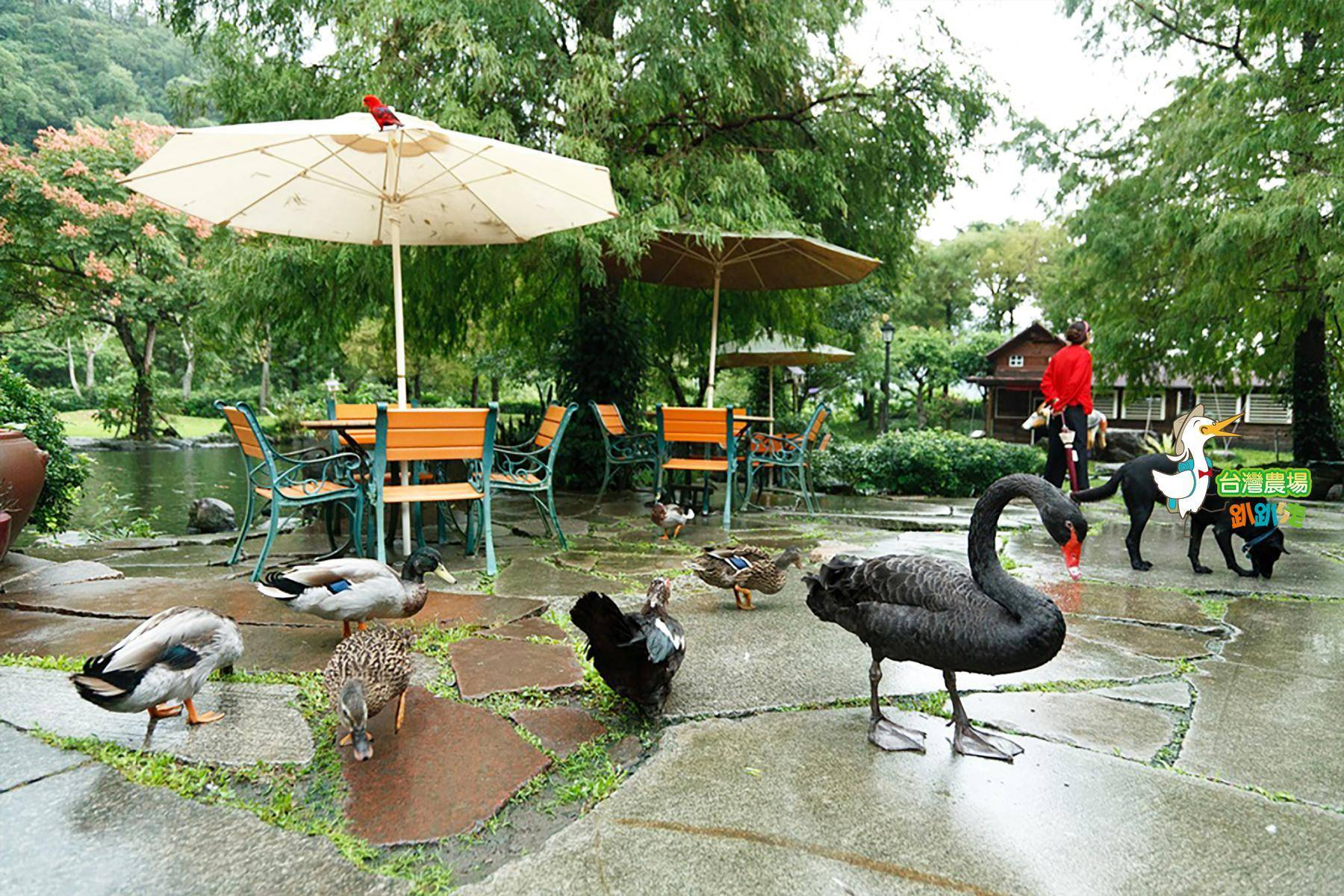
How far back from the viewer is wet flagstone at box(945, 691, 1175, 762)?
7.75 ft

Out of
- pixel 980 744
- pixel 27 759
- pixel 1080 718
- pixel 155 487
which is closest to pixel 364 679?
pixel 27 759

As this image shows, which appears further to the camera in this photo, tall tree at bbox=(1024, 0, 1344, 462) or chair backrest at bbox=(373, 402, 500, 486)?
tall tree at bbox=(1024, 0, 1344, 462)

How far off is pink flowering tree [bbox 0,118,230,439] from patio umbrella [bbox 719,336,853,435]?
39.1 feet

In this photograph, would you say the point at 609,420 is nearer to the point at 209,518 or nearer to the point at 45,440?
the point at 209,518

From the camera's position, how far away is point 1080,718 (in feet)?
8.36

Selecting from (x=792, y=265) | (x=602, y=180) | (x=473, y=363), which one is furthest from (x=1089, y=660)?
(x=473, y=363)

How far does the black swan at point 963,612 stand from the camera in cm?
207

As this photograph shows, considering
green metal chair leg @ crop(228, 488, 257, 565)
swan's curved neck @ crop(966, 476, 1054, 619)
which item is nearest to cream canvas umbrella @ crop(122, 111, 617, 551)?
green metal chair leg @ crop(228, 488, 257, 565)

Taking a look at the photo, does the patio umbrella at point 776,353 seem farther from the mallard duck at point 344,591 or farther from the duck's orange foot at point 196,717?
the duck's orange foot at point 196,717

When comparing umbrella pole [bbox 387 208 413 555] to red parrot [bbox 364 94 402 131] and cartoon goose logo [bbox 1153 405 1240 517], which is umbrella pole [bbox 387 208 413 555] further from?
cartoon goose logo [bbox 1153 405 1240 517]

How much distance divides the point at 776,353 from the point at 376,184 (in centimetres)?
971

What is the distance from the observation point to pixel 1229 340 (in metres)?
12.7

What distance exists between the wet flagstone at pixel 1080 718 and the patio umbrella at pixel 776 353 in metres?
9.73

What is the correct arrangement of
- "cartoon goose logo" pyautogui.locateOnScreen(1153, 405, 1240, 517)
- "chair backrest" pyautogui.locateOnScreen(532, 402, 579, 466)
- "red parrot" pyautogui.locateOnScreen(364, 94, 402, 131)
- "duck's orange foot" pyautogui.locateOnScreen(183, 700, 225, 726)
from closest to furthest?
"duck's orange foot" pyautogui.locateOnScreen(183, 700, 225, 726) < "red parrot" pyautogui.locateOnScreen(364, 94, 402, 131) < "cartoon goose logo" pyautogui.locateOnScreen(1153, 405, 1240, 517) < "chair backrest" pyautogui.locateOnScreen(532, 402, 579, 466)
